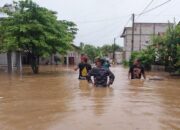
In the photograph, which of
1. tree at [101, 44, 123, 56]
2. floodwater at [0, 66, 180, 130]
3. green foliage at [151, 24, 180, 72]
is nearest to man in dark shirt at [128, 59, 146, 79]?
floodwater at [0, 66, 180, 130]

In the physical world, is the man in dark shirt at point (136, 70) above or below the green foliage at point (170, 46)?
below

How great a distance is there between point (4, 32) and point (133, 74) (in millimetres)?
15922

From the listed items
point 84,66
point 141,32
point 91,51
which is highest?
point 141,32

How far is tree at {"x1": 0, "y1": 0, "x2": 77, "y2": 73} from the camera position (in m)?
29.0

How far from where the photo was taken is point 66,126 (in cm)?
736

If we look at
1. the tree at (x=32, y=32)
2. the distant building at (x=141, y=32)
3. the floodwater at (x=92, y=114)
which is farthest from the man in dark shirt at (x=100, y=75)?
the distant building at (x=141, y=32)

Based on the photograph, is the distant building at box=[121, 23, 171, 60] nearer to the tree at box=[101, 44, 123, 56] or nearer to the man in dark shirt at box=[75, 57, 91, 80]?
the tree at box=[101, 44, 123, 56]

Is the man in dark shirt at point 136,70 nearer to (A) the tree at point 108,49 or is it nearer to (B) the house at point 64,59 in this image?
(B) the house at point 64,59

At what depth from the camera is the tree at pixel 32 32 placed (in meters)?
29.0

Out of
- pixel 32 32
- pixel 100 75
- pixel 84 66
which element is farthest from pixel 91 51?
pixel 100 75

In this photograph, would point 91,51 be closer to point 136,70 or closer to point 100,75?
point 136,70

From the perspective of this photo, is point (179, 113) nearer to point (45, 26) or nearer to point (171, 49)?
point (171, 49)

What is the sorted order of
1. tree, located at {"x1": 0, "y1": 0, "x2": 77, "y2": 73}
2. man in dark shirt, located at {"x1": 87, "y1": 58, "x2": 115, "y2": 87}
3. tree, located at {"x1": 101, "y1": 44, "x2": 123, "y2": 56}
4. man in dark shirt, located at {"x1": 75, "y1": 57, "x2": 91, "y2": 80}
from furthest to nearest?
1. tree, located at {"x1": 101, "y1": 44, "x2": 123, "y2": 56}
2. tree, located at {"x1": 0, "y1": 0, "x2": 77, "y2": 73}
3. man in dark shirt, located at {"x1": 75, "y1": 57, "x2": 91, "y2": 80}
4. man in dark shirt, located at {"x1": 87, "y1": 58, "x2": 115, "y2": 87}

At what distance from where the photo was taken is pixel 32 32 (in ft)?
97.5
